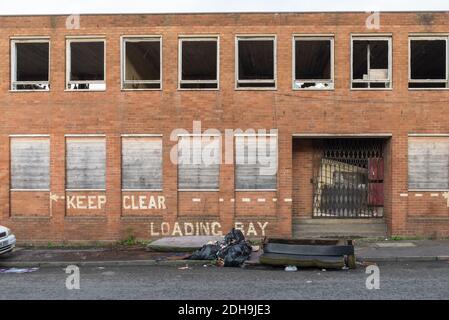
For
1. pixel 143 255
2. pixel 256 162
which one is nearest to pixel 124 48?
pixel 256 162

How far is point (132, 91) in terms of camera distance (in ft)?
50.9

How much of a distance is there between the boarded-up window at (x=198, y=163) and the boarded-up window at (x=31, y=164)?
4.23m

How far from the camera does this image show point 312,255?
11.0m

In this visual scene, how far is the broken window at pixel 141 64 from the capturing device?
15719 millimetres

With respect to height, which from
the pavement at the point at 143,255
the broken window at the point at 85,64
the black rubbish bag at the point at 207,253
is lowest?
the pavement at the point at 143,255

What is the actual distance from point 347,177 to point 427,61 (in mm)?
4376

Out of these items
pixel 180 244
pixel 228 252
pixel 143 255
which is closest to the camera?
pixel 228 252

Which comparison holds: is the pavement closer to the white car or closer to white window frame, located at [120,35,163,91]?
the white car

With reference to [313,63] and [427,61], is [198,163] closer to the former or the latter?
[313,63]

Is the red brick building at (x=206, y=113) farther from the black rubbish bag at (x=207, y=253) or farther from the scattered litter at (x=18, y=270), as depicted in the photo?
the scattered litter at (x=18, y=270)

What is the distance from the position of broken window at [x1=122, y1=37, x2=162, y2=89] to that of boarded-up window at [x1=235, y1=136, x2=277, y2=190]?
10.9ft

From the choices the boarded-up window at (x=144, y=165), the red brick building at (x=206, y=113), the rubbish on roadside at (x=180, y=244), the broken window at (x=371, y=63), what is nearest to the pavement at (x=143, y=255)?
the rubbish on roadside at (x=180, y=244)
